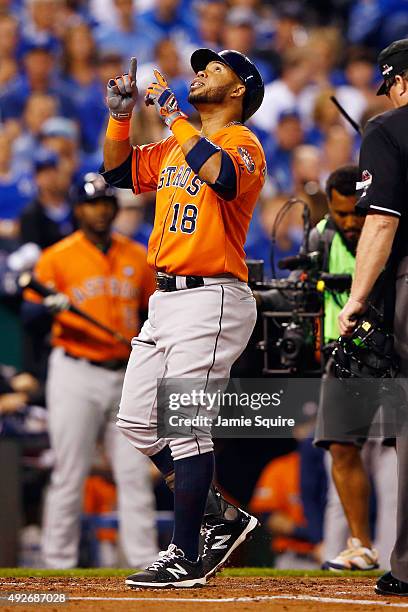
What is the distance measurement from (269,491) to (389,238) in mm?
4551

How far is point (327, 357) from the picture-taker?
627 centimetres

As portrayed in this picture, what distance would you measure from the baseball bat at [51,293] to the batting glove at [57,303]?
0.12 ft

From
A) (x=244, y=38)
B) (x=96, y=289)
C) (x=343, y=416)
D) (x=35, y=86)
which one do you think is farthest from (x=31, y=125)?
(x=343, y=416)

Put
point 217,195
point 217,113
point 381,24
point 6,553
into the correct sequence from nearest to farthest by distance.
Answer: point 217,195
point 217,113
point 6,553
point 381,24

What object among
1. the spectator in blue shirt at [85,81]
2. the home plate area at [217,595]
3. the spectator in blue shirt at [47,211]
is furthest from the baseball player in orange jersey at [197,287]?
the spectator in blue shirt at [85,81]

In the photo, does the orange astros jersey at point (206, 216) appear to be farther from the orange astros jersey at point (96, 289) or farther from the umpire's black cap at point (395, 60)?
the orange astros jersey at point (96, 289)

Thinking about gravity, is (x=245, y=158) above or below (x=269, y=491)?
above

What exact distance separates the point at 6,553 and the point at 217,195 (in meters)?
4.16

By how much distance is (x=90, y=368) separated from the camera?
26.5ft

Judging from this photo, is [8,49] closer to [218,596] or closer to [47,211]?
[47,211]

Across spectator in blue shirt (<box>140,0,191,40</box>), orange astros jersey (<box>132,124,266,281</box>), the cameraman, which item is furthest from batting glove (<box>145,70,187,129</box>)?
spectator in blue shirt (<box>140,0,191,40</box>)

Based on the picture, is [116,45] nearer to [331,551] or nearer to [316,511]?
[316,511]

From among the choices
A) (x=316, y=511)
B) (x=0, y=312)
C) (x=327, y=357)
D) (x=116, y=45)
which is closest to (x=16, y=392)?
(x=0, y=312)

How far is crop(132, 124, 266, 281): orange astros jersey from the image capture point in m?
4.92
